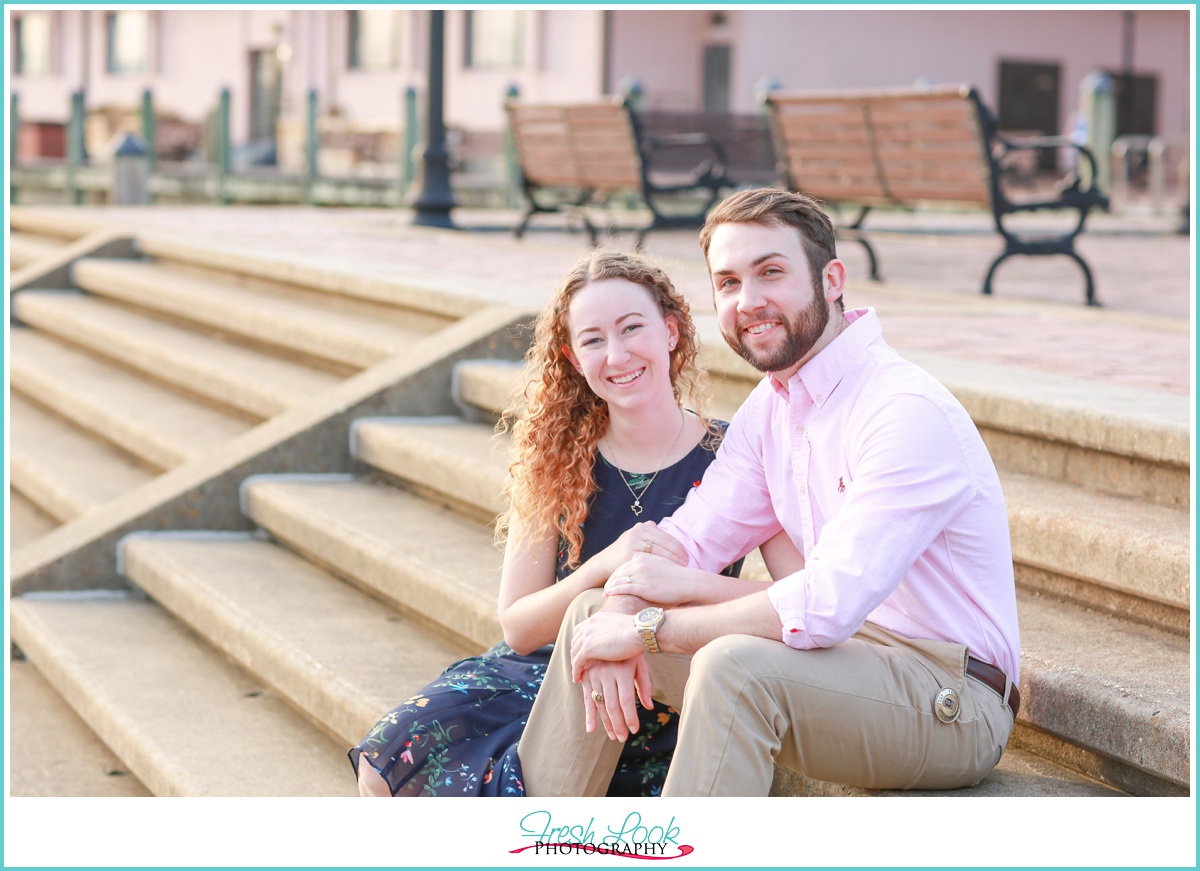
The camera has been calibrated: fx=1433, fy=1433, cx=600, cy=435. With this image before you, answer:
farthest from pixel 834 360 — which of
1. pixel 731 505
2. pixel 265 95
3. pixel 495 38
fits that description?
pixel 265 95

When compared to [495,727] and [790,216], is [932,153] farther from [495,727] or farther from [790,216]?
[495,727]

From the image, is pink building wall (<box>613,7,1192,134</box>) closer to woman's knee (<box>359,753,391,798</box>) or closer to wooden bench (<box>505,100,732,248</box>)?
wooden bench (<box>505,100,732,248</box>)

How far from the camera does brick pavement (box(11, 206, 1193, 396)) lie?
179 inches

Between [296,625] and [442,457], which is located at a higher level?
[442,457]

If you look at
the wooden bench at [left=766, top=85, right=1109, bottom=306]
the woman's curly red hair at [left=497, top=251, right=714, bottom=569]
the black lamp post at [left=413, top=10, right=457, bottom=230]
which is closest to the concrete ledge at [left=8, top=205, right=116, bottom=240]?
the black lamp post at [left=413, top=10, right=457, bottom=230]

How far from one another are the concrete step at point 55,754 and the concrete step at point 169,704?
7 centimetres

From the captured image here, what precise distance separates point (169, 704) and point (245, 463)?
116 cm

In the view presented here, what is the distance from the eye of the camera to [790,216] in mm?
2297

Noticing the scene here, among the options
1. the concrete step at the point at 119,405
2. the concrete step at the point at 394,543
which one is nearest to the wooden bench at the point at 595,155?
the concrete step at the point at 119,405

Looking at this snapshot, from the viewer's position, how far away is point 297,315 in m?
6.01

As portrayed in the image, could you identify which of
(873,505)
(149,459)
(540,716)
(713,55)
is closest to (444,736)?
(540,716)

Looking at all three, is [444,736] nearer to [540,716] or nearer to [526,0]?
[540,716]

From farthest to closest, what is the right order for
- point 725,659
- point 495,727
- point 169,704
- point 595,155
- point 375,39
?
1. point 375,39
2. point 595,155
3. point 169,704
4. point 495,727
5. point 725,659

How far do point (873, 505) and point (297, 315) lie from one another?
427 centimetres
